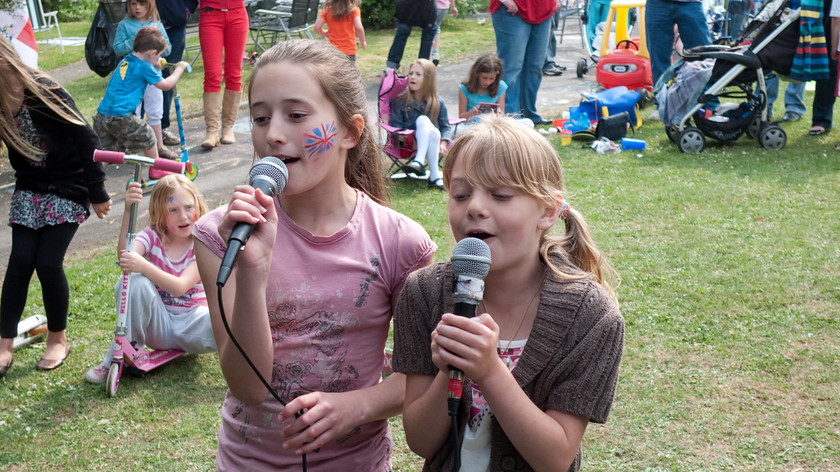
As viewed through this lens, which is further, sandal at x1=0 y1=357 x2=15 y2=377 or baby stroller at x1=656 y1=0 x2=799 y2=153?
baby stroller at x1=656 y1=0 x2=799 y2=153

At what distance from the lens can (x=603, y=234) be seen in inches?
250

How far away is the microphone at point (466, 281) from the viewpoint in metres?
1.60

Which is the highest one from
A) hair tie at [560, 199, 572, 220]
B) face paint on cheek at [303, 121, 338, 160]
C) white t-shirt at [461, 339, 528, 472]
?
face paint on cheek at [303, 121, 338, 160]

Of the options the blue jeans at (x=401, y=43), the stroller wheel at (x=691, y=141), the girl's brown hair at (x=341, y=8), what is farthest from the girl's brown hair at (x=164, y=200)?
the blue jeans at (x=401, y=43)

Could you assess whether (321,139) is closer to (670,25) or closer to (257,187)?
(257,187)

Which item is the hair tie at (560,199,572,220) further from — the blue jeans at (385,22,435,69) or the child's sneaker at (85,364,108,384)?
the blue jeans at (385,22,435,69)

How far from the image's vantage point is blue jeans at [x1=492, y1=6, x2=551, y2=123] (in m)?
9.44

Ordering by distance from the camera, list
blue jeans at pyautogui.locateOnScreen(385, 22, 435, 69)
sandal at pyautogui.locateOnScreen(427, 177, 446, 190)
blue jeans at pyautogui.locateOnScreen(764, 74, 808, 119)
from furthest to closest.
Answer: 1. blue jeans at pyautogui.locateOnScreen(385, 22, 435, 69)
2. blue jeans at pyautogui.locateOnScreen(764, 74, 808, 119)
3. sandal at pyautogui.locateOnScreen(427, 177, 446, 190)

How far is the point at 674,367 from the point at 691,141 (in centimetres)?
500

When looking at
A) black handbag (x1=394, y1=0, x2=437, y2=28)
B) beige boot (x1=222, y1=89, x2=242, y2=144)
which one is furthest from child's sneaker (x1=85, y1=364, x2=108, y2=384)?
black handbag (x1=394, y1=0, x2=437, y2=28)

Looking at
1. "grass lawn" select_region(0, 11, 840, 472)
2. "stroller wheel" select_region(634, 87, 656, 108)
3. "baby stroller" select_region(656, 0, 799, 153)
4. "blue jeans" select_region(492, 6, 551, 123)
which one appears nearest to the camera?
"grass lawn" select_region(0, 11, 840, 472)

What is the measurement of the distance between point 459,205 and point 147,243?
10.5ft

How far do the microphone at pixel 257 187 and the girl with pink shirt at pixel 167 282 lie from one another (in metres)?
2.77

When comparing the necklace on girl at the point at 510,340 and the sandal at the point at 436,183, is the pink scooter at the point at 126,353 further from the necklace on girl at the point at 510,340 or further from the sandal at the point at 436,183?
the sandal at the point at 436,183
